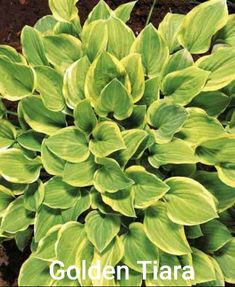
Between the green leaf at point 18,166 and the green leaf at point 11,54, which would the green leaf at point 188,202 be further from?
the green leaf at point 11,54

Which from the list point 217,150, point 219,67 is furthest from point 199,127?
point 219,67

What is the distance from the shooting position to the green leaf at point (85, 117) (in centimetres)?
161

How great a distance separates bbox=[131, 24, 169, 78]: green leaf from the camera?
170 cm

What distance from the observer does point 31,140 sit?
5.72 ft

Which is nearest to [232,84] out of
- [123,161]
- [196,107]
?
[196,107]

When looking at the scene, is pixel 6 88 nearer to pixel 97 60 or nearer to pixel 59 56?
pixel 59 56

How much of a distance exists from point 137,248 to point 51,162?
0.36 m

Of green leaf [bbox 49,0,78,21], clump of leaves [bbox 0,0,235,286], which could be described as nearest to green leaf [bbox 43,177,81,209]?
clump of leaves [bbox 0,0,235,286]

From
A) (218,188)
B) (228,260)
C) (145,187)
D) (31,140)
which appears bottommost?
(228,260)

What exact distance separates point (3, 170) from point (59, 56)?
39 cm

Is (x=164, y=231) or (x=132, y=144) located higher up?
(x=132, y=144)

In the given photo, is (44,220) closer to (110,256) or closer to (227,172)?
(110,256)

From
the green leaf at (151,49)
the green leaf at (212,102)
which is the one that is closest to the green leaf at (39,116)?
the green leaf at (151,49)

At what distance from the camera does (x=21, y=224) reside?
5.67ft
